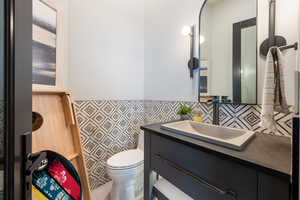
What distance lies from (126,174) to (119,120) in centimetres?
68

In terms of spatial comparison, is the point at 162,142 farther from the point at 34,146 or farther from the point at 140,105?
the point at 140,105

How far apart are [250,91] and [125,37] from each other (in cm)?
155

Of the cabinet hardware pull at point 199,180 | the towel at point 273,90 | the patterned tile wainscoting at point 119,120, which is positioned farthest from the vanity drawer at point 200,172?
the patterned tile wainscoting at point 119,120

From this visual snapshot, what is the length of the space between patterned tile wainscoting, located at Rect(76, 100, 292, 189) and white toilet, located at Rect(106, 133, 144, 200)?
246mm

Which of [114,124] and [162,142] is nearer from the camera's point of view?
[162,142]

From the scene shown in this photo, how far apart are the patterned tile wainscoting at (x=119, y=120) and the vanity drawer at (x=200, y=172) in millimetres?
647

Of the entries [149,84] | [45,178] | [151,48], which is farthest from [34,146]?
[151,48]

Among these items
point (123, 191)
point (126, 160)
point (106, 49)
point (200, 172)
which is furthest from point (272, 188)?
point (106, 49)

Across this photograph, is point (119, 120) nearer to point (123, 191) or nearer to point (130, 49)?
point (123, 191)

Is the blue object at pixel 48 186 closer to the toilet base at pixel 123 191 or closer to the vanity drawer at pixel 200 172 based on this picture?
the vanity drawer at pixel 200 172

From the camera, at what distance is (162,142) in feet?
3.35

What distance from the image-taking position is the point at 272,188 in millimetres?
543

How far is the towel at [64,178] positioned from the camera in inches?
26.0

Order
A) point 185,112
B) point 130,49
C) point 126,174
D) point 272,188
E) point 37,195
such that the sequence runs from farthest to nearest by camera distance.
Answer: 1. point 130,49
2. point 185,112
3. point 126,174
4. point 37,195
5. point 272,188
